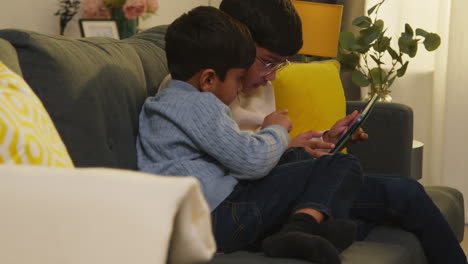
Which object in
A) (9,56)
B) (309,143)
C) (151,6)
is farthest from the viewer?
(151,6)

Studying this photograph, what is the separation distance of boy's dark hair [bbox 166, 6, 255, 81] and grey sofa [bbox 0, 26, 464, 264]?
11cm

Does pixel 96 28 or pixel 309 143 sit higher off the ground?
pixel 96 28

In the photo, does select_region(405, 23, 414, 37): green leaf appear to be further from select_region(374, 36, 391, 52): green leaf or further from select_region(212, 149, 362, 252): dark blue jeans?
select_region(212, 149, 362, 252): dark blue jeans

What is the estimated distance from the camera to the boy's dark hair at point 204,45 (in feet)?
5.51

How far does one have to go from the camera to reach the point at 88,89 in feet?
4.71

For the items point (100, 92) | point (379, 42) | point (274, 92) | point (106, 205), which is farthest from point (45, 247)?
point (379, 42)

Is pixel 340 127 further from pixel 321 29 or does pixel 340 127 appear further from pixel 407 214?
pixel 321 29

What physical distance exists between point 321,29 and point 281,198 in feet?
4.83

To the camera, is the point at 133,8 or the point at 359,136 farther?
the point at 133,8

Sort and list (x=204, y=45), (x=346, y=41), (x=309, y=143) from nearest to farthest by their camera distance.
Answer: (x=204, y=45), (x=309, y=143), (x=346, y=41)

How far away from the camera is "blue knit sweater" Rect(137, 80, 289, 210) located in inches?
60.2

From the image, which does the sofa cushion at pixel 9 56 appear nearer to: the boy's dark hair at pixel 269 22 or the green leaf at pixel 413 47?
the boy's dark hair at pixel 269 22

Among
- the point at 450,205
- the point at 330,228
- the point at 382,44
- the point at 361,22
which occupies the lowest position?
the point at 450,205

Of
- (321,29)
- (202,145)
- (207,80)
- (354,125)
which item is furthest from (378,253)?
(321,29)
